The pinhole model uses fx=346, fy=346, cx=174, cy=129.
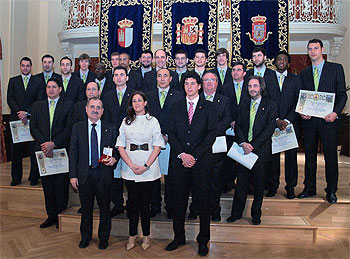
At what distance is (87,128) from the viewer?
357cm

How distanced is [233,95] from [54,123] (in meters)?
2.17

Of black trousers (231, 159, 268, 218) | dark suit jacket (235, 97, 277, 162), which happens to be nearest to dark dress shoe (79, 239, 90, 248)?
black trousers (231, 159, 268, 218)

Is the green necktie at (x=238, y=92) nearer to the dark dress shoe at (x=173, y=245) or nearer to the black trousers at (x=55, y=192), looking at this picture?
the dark dress shoe at (x=173, y=245)

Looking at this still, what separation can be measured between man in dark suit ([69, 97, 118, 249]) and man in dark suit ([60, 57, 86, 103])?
116cm

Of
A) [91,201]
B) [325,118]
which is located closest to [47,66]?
[91,201]

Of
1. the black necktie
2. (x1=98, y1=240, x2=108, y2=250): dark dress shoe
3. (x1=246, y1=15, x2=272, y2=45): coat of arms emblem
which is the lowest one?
(x1=98, y1=240, x2=108, y2=250): dark dress shoe

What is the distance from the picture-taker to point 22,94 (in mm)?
4805

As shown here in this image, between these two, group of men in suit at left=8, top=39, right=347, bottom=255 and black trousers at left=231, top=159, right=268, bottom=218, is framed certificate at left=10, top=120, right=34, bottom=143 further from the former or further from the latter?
black trousers at left=231, top=159, right=268, bottom=218

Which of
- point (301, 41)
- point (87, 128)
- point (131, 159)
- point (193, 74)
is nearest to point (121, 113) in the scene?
point (87, 128)

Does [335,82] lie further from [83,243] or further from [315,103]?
[83,243]

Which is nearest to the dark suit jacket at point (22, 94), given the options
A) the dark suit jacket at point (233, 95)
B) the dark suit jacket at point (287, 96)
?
the dark suit jacket at point (233, 95)

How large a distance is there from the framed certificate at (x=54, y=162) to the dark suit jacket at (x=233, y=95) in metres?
2.05

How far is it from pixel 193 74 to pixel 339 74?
1859 millimetres

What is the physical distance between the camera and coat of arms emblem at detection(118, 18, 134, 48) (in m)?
6.67
